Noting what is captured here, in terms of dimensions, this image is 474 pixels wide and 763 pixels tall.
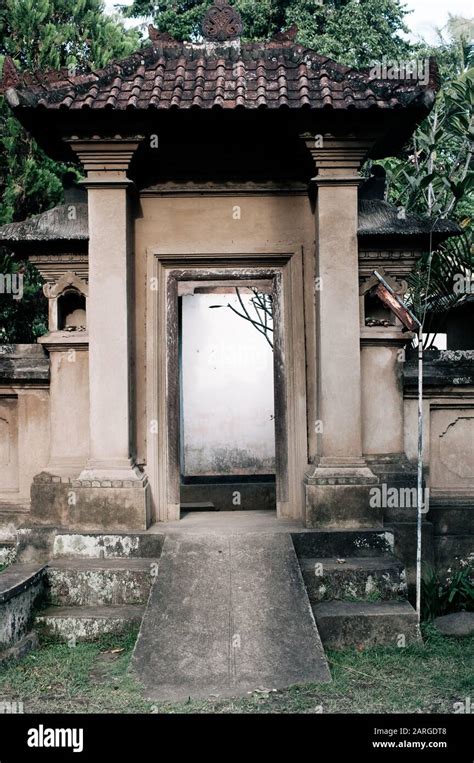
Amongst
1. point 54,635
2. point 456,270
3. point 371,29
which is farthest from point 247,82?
point 371,29

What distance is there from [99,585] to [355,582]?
2205 mm

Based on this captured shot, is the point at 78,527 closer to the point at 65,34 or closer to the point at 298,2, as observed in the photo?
the point at 65,34

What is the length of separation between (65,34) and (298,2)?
879 cm

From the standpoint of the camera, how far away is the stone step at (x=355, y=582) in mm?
6297

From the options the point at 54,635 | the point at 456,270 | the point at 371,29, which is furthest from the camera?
the point at 371,29

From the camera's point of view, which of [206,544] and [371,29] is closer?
[206,544]

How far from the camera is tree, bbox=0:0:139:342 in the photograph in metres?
12.6

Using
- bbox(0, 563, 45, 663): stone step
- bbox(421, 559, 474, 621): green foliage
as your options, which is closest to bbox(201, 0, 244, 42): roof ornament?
bbox(0, 563, 45, 663): stone step

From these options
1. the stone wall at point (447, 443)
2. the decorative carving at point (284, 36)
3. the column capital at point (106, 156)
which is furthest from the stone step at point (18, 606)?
the decorative carving at point (284, 36)

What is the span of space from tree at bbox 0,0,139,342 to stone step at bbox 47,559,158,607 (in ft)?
21.6

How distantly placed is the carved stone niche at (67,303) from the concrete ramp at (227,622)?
2.48 meters

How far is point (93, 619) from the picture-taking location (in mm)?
6117

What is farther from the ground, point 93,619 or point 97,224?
point 97,224

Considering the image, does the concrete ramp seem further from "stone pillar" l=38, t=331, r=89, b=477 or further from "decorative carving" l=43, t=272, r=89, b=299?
"decorative carving" l=43, t=272, r=89, b=299
